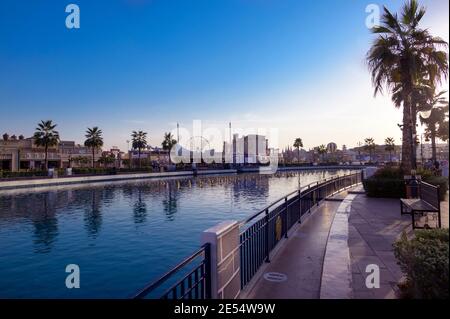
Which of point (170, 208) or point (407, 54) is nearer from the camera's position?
point (407, 54)

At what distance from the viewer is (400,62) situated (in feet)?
46.9

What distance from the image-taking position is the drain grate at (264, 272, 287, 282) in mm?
5035

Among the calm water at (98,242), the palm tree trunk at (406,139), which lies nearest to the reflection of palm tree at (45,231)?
the calm water at (98,242)

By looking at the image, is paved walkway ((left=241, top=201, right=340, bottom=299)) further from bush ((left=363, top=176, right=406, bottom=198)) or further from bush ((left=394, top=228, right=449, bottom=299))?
bush ((left=363, top=176, right=406, bottom=198))

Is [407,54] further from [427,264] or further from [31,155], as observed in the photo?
[31,155]

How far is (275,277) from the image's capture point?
5129 mm

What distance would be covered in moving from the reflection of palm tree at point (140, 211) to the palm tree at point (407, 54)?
44.9 ft

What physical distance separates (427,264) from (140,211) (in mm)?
15644

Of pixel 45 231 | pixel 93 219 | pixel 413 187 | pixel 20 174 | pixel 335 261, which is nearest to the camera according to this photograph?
pixel 335 261

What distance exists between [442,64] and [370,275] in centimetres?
1349

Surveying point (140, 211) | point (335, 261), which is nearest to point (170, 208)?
point (140, 211)

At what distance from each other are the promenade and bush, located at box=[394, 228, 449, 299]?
826 mm

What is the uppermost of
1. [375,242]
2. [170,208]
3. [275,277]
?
[375,242]
